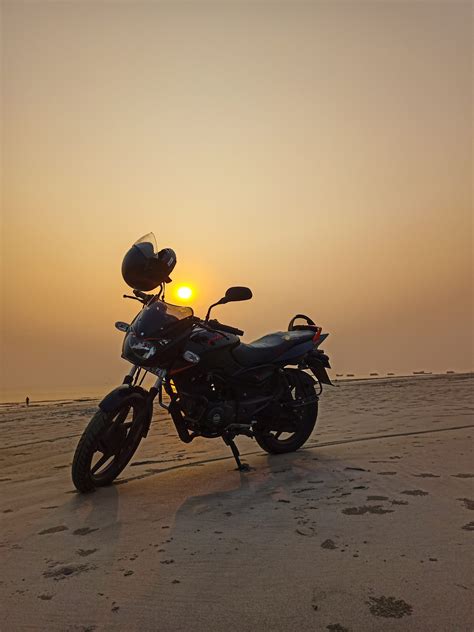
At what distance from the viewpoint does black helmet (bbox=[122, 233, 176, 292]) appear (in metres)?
4.34

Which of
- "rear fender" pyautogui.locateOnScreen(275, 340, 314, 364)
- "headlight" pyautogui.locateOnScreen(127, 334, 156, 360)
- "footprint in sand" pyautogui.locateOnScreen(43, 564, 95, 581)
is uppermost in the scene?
"headlight" pyautogui.locateOnScreen(127, 334, 156, 360)

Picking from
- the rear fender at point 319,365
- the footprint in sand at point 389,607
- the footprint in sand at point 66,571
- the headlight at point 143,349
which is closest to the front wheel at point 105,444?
the headlight at point 143,349

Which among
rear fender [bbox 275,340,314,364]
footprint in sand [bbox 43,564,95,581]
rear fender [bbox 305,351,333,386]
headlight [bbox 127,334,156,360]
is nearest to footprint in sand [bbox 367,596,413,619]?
footprint in sand [bbox 43,564,95,581]

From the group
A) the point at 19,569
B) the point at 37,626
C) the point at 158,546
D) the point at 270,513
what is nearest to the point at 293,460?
the point at 270,513

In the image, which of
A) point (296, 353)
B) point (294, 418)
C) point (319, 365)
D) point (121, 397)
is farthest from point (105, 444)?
point (319, 365)

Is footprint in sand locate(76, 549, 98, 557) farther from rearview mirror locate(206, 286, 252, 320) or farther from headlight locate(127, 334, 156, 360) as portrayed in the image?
rearview mirror locate(206, 286, 252, 320)

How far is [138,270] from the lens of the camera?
4.35 meters

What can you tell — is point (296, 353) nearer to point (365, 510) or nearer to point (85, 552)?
point (365, 510)

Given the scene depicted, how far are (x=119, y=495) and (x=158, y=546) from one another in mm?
1120

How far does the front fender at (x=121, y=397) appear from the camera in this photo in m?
3.78

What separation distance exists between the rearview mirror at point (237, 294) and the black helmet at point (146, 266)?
0.70 meters

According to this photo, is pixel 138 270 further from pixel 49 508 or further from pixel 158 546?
pixel 158 546

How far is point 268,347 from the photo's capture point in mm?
4875

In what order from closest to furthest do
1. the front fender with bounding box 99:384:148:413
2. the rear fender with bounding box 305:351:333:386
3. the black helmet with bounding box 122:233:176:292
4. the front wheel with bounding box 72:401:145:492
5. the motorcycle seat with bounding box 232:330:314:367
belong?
the front wheel with bounding box 72:401:145:492 < the front fender with bounding box 99:384:148:413 < the black helmet with bounding box 122:233:176:292 < the motorcycle seat with bounding box 232:330:314:367 < the rear fender with bounding box 305:351:333:386
